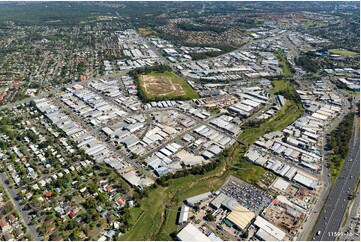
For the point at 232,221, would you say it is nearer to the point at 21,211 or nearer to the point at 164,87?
the point at 21,211

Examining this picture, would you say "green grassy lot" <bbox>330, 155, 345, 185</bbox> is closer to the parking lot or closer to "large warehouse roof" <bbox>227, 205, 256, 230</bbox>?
the parking lot

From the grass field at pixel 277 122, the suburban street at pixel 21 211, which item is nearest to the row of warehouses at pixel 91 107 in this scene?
the suburban street at pixel 21 211

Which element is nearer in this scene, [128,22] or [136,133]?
[136,133]

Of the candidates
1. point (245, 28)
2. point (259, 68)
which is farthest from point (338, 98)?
point (245, 28)

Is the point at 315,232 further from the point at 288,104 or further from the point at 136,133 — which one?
the point at 288,104

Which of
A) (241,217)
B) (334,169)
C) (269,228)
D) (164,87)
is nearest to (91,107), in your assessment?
(164,87)

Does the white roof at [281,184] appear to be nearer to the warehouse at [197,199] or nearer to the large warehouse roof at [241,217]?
the large warehouse roof at [241,217]
